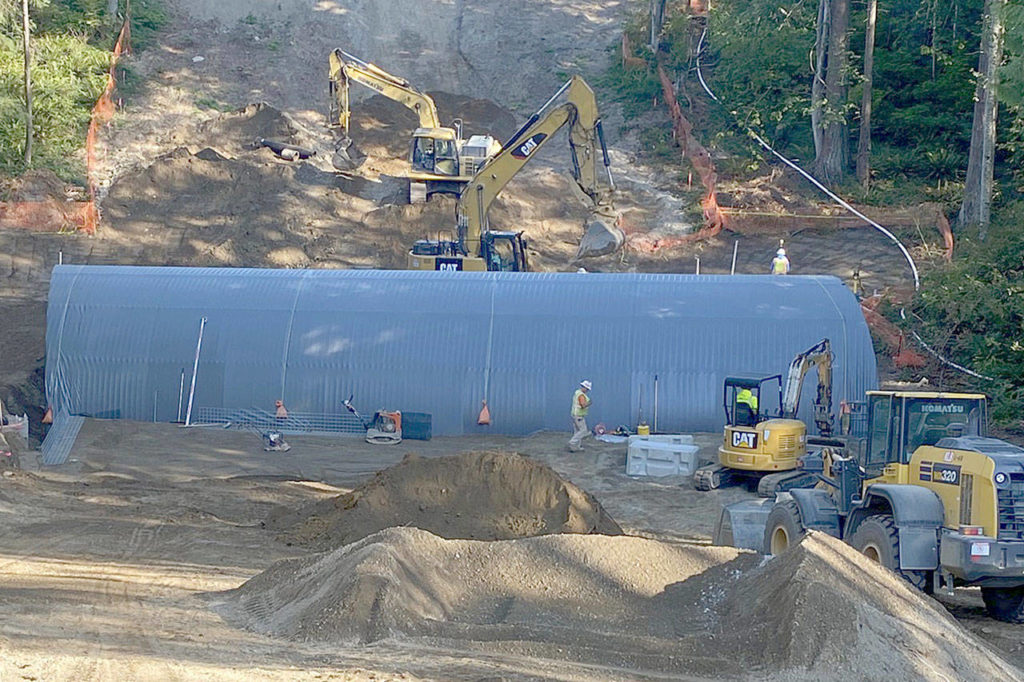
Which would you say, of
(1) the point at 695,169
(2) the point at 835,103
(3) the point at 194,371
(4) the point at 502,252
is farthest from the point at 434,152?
(3) the point at 194,371

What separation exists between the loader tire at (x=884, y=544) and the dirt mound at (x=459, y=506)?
13.1 feet

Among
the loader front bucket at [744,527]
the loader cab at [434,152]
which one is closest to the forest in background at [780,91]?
the loader cab at [434,152]

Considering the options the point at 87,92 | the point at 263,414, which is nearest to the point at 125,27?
the point at 87,92

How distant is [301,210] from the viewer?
38.5 meters

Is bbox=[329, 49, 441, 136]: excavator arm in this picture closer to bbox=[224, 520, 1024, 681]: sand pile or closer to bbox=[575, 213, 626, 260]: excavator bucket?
bbox=[575, 213, 626, 260]: excavator bucket

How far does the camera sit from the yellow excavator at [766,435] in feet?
67.7

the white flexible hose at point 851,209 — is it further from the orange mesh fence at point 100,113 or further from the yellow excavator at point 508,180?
the orange mesh fence at point 100,113

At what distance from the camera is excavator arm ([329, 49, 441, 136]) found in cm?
3816

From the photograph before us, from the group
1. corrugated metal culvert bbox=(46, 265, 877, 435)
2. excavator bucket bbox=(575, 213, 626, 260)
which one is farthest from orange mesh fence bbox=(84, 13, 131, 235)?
excavator bucket bbox=(575, 213, 626, 260)

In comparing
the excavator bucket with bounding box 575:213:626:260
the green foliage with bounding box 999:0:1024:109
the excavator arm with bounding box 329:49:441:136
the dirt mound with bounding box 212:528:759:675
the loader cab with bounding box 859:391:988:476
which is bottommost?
the dirt mound with bounding box 212:528:759:675

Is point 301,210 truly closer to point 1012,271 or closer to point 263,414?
point 263,414

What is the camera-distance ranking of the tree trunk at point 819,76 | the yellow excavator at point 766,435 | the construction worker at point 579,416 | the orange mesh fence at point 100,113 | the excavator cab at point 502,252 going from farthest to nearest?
the tree trunk at point 819,76 < the orange mesh fence at point 100,113 < the excavator cab at point 502,252 < the construction worker at point 579,416 < the yellow excavator at point 766,435

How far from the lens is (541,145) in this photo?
3098 cm

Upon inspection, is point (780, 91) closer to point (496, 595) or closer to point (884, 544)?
point (884, 544)
